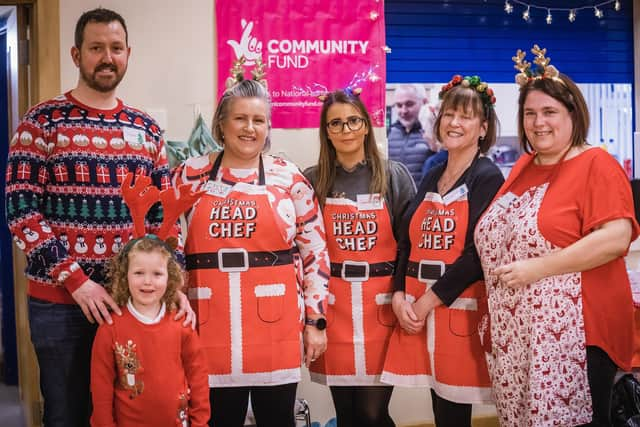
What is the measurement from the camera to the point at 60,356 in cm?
214

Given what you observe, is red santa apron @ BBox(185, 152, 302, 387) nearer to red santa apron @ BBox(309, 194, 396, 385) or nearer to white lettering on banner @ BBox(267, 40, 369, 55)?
red santa apron @ BBox(309, 194, 396, 385)

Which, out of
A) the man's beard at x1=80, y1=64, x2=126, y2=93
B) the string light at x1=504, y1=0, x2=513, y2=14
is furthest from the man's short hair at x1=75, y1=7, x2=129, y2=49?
the string light at x1=504, y1=0, x2=513, y2=14

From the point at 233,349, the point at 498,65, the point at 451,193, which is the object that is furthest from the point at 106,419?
the point at 498,65

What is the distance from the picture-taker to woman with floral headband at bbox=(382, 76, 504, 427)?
247 centimetres

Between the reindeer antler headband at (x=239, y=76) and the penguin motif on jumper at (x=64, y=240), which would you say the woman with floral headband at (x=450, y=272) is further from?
the penguin motif on jumper at (x=64, y=240)

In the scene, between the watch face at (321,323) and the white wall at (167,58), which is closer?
the watch face at (321,323)

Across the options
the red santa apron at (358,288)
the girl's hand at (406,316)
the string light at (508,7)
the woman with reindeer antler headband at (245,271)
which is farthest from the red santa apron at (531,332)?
the string light at (508,7)

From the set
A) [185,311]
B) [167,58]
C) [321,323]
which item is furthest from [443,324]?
[167,58]

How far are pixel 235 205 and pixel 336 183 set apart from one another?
489 millimetres

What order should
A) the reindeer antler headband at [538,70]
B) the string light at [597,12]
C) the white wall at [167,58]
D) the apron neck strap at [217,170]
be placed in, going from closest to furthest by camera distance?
the reindeer antler headband at [538,70] → the apron neck strap at [217,170] → the white wall at [167,58] → the string light at [597,12]

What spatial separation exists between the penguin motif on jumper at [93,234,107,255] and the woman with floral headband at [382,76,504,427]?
Result: 3.56ft

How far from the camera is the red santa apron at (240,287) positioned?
2336 millimetres

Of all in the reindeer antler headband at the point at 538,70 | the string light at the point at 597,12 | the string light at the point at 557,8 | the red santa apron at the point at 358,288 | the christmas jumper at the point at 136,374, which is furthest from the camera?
the string light at the point at 557,8

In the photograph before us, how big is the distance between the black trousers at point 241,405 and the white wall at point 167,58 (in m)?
1.38
